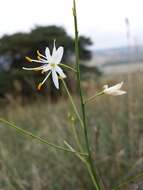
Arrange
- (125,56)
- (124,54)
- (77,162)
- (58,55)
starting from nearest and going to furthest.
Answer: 1. (58,55)
2. (77,162)
3. (125,56)
4. (124,54)

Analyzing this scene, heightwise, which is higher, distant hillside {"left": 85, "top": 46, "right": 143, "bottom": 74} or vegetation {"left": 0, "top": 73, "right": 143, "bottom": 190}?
distant hillside {"left": 85, "top": 46, "right": 143, "bottom": 74}

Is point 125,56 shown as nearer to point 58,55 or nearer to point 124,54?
point 124,54

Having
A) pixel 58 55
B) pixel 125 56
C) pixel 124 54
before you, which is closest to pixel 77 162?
pixel 125 56

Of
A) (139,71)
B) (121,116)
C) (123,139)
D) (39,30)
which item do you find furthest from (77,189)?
(39,30)

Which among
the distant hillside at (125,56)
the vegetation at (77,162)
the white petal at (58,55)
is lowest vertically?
the vegetation at (77,162)

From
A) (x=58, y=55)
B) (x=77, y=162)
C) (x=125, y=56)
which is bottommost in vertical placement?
(x=77, y=162)

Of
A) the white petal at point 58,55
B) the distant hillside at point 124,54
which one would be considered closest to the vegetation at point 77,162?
the distant hillside at point 124,54

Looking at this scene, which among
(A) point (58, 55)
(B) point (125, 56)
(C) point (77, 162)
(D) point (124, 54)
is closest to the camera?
(A) point (58, 55)

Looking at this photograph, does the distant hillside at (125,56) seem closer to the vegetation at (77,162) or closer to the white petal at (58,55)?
the vegetation at (77,162)

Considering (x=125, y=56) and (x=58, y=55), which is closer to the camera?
(x=58, y=55)

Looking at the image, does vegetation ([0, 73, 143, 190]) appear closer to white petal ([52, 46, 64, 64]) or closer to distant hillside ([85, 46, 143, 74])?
distant hillside ([85, 46, 143, 74])

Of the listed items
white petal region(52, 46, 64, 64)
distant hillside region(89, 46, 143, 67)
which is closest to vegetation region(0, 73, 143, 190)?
distant hillside region(89, 46, 143, 67)

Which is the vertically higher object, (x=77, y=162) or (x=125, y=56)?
(x=125, y=56)
